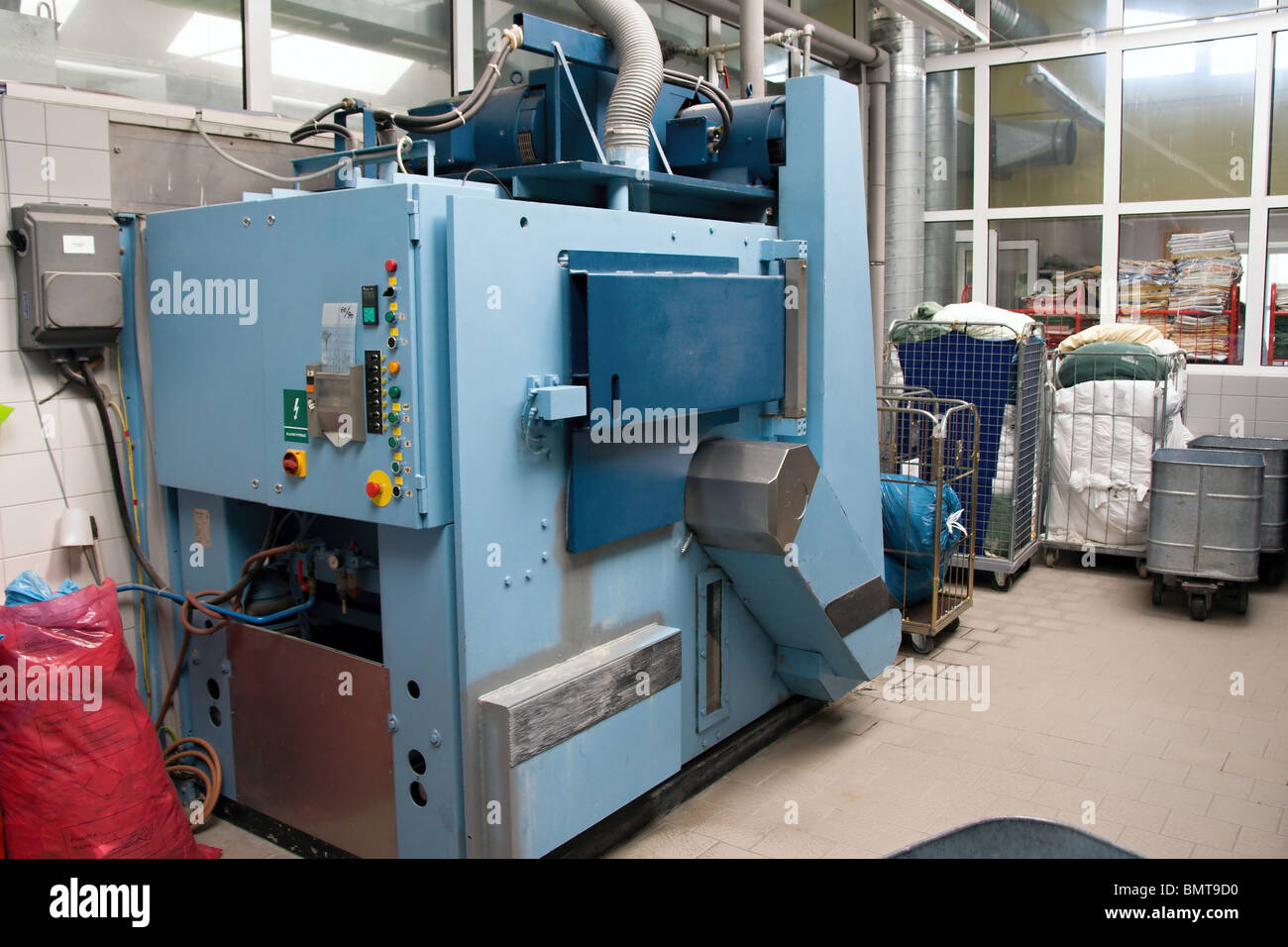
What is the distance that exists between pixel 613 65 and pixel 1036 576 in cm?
400

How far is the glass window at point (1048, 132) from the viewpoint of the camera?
7457mm

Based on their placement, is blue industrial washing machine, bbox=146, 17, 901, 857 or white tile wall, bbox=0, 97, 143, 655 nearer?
blue industrial washing machine, bbox=146, 17, 901, 857

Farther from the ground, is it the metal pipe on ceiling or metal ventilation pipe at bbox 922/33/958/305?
the metal pipe on ceiling

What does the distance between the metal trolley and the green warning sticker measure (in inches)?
154

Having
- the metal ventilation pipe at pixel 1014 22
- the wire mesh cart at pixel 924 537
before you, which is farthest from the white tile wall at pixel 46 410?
the metal ventilation pipe at pixel 1014 22

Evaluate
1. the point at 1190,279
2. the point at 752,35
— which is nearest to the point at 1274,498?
the point at 1190,279

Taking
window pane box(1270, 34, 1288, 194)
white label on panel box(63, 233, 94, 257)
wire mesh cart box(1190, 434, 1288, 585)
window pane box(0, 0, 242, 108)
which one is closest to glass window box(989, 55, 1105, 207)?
window pane box(1270, 34, 1288, 194)

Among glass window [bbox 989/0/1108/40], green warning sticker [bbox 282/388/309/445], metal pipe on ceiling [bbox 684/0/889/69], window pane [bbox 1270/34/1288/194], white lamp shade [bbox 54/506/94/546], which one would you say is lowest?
white lamp shade [bbox 54/506/94/546]

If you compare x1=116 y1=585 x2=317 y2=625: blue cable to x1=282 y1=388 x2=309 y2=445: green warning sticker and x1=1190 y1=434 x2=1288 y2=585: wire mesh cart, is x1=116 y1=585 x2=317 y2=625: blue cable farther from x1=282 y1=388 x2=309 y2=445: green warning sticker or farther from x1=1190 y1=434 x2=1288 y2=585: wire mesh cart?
x1=1190 y1=434 x2=1288 y2=585: wire mesh cart

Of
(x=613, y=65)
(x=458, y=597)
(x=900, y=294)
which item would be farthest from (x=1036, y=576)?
(x=458, y=597)

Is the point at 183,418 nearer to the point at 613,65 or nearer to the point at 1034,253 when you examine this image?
the point at 613,65

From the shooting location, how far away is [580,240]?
256 cm

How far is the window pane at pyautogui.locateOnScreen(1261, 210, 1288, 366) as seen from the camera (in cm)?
668

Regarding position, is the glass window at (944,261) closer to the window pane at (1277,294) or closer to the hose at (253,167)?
the window pane at (1277,294)
